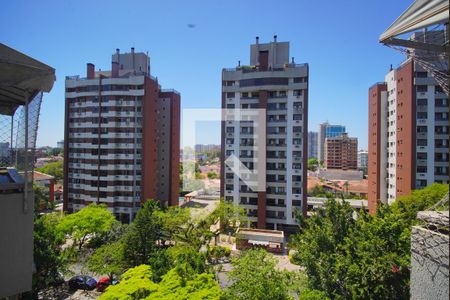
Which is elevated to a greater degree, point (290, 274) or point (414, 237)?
point (414, 237)

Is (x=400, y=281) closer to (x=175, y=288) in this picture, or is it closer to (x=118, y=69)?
(x=175, y=288)

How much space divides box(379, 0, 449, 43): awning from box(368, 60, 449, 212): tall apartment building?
22768 millimetres

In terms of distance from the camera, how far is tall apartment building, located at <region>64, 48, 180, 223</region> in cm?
2377

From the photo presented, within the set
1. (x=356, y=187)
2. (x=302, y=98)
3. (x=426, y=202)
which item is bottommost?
(x=356, y=187)

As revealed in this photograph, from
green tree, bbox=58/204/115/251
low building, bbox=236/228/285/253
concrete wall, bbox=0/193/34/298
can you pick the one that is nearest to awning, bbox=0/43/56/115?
concrete wall, bbox=0/193/34/298

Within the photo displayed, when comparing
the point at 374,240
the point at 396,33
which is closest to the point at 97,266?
the point at 374,240

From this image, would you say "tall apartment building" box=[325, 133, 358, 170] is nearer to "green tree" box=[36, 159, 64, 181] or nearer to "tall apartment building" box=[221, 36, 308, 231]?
"tall apartment building" box=[221, 36, 308, 231]

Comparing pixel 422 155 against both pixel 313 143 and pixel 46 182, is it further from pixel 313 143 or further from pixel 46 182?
pixel 313 143

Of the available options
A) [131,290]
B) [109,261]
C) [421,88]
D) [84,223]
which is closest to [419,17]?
[131,290]

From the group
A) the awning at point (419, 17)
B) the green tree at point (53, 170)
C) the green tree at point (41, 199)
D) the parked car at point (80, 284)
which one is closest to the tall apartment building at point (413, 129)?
the awning at point (419, 17)

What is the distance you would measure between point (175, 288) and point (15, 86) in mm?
6213

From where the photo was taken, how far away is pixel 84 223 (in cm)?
1675

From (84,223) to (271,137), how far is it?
55.3 feet

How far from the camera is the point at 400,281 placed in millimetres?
7633
